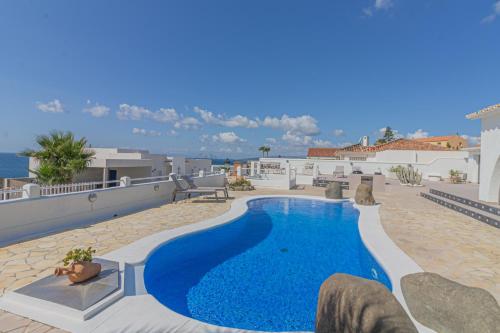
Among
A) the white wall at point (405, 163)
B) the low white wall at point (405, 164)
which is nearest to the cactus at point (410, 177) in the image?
the low white wall at point (405, 164)

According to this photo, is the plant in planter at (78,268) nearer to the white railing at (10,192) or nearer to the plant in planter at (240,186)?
the white railing at (10,192)

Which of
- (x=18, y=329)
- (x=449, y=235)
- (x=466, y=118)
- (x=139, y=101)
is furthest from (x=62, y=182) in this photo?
(x=139, y=101)

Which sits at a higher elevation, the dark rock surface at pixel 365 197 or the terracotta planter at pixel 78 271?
the dark rock surface at pixel 365 197

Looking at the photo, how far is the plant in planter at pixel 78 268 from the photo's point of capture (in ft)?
11.2

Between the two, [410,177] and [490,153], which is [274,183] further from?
[490,153]

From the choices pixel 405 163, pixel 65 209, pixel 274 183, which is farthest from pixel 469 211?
pixel 405 163

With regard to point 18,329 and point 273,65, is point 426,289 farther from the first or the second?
point 273,65

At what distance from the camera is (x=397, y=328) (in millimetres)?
2078

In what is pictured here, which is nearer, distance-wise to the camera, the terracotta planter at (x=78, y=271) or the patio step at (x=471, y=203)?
the terracotta planter at (x=78, y=271)

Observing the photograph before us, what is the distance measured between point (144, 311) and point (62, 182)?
8128mm

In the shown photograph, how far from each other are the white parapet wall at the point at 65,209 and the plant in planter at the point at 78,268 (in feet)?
11.4

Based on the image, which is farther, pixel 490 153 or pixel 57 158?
pixel 490 153

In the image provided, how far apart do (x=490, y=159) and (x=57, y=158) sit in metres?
17.4

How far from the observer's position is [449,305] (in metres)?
2.84
